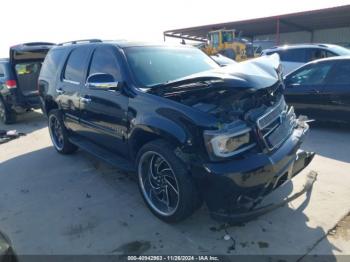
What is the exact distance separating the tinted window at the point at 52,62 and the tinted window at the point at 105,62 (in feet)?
4.43

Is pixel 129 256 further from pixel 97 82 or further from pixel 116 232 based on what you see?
pixel 97 82

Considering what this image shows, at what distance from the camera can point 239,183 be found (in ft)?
9.23

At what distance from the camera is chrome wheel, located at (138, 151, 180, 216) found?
134 inches

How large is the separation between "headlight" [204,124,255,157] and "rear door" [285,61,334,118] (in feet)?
13.9

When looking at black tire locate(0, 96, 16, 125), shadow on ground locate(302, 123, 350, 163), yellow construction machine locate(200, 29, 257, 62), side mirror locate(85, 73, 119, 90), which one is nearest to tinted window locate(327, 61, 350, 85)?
shadow on ground locate(302, 123, 350, 163)

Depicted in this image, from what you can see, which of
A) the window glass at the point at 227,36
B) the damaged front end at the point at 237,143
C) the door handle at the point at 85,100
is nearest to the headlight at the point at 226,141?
the damaged front end at the point at 237,143

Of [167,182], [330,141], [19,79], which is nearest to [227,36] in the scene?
[19,79]

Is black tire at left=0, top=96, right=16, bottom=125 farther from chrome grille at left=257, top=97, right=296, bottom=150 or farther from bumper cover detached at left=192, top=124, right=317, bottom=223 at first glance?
chrome grille at left=257, top=97, right=296, bottom=150

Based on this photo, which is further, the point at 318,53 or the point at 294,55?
the point at 294,55

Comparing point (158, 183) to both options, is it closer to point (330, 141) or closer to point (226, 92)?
point (226, 92)

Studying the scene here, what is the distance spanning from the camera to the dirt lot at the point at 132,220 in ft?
10.2

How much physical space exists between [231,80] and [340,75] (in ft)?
14.1

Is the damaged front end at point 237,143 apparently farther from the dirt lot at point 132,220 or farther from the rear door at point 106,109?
the rear door at point 106,109

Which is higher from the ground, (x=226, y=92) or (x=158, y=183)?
(x=226, y=92)
